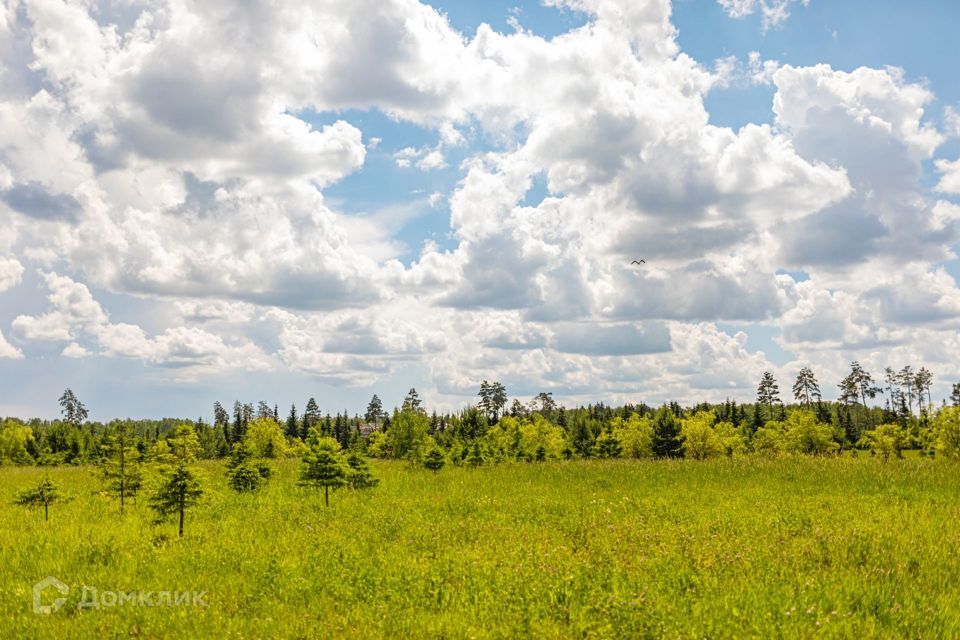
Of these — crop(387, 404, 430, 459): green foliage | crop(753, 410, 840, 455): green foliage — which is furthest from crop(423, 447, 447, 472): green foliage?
crop(753, 410, 840, 455): green foliage

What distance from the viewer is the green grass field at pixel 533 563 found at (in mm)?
8031

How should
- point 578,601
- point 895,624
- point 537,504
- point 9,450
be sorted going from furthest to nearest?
point 9,450
point 537,504
point 578,601
point 895,624

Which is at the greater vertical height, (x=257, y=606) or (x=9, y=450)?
(x=257, y=606)

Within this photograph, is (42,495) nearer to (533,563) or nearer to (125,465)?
(125,465)

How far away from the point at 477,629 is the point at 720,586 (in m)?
3.99

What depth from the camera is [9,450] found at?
7562 cm

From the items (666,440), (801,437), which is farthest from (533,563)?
(801,437)

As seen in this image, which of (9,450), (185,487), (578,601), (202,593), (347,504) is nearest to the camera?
(578,601)

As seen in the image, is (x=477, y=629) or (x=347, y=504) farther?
(x=347, y=504)

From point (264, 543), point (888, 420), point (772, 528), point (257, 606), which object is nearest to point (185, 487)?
point (264, 543)

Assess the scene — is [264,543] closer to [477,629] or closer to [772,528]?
[477,629]
